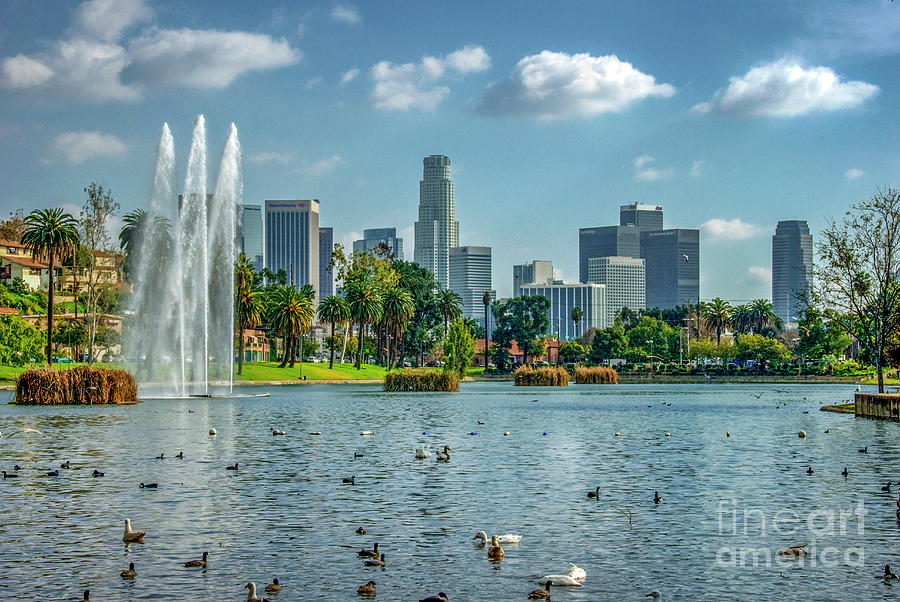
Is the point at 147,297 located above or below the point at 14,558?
above

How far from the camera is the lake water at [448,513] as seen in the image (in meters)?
18.0

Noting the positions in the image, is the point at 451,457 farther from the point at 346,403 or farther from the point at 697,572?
the point at 346,403

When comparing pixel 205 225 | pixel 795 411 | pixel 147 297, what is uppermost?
pixel 205 225

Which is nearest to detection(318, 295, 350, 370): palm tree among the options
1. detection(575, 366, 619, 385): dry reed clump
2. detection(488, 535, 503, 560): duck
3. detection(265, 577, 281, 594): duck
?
detection(575, 366, 619, 385): dry reed clump

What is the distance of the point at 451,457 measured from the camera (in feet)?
128

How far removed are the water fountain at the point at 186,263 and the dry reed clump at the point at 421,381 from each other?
2735 cm

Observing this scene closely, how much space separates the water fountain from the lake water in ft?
103

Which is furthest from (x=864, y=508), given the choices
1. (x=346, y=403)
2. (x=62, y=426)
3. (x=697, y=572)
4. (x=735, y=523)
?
(x=346, y=403)

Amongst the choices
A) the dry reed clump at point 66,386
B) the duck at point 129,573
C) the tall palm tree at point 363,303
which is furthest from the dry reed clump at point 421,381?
the duck at point 129,573

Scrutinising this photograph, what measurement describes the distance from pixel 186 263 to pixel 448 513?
205 feet

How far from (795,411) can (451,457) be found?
43.4m

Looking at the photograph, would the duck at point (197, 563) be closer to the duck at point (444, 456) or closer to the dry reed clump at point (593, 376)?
the duck at point (444, 456)

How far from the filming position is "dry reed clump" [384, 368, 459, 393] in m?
115

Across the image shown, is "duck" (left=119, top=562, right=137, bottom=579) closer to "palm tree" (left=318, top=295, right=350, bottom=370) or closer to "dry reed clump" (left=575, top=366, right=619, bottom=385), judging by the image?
"dry reed clump" (left=575, top=366, right=619, bottom=385)
